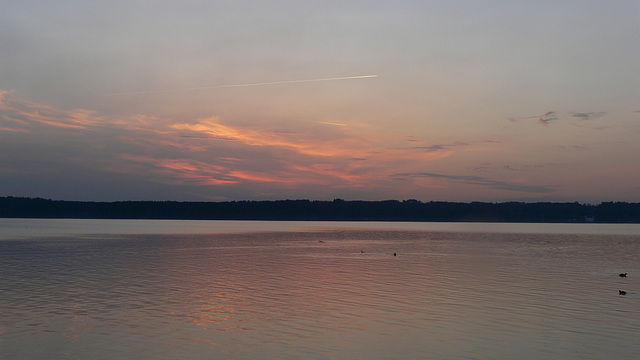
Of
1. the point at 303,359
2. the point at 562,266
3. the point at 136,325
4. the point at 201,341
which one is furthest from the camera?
the point at 562,266

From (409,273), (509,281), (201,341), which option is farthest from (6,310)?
(509,281)

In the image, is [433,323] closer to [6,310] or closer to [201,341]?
[201,341]

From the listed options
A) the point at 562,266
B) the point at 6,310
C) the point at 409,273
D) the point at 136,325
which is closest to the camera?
the point at 136,325

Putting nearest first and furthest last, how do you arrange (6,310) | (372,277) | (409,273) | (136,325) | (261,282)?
(136,325)
(6,310)
(261,282)
(372,277)
(409,273)

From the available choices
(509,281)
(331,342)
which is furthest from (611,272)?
(331,342)

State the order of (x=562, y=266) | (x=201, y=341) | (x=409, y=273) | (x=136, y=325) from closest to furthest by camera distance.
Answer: (x=201, y=341) < (x=136, y=325) < (x=409, y=273) < (x=562, y=266)

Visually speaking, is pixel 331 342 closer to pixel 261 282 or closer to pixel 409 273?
pixel 261 282

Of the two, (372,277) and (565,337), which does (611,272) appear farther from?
(565,337)

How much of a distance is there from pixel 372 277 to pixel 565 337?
79.9 feet

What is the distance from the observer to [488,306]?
113ft

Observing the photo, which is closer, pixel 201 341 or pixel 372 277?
pixel 201 341

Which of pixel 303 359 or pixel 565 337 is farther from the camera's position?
pixel 565 337

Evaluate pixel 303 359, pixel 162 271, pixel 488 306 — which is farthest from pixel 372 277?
pixel 303 359

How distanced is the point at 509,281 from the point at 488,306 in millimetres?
14377
